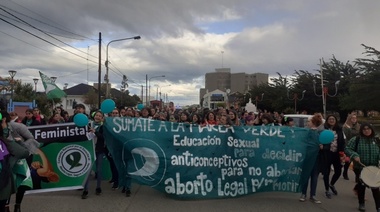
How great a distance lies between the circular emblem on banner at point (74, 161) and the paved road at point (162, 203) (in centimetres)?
50

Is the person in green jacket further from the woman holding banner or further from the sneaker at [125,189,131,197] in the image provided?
the woman holding banner

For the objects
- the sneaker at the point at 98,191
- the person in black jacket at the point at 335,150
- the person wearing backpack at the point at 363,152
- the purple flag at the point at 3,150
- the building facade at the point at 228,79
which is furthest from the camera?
the building facade at the point at 228,79

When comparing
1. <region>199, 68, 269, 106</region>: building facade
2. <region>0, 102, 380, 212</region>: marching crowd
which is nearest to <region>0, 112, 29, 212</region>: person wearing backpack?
<region>0, 102, 380, 212</region>: marching crowd

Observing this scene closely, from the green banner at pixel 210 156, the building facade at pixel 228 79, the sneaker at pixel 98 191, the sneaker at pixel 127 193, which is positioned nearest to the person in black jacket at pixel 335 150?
the green banner at pixel 210 156

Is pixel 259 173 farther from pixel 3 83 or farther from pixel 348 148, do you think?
pixel 3 83

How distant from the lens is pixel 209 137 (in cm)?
756

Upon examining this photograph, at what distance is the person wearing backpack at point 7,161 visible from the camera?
4.82m

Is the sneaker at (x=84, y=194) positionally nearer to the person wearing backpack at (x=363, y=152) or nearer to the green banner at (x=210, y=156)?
the green banner at (x=210, y=156)

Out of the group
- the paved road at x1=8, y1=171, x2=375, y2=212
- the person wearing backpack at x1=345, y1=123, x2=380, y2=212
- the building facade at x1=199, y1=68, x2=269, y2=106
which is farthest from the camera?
the building facade at x1=199, y1=68, x2=269, y2=106

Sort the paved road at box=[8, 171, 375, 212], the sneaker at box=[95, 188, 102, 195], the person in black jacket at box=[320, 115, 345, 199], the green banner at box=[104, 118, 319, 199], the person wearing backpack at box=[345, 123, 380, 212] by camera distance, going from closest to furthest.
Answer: the paved road at box=[8, 171, 375, 212]
the person wearing backpack at box=[345, 123, 380, 212]
the green banner at box=[104, 118, 319, 199]
the sneaker at box=[95, 188, 102, 195]
the person in black jacket at box=[320, 115, 345, 199]

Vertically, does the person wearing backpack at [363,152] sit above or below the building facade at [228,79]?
below

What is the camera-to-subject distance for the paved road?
6547 mm

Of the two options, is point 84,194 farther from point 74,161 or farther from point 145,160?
point 145,160

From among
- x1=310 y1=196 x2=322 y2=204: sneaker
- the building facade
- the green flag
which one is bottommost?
x1=310 y1=196 x2=322 y2=204: sneaker
